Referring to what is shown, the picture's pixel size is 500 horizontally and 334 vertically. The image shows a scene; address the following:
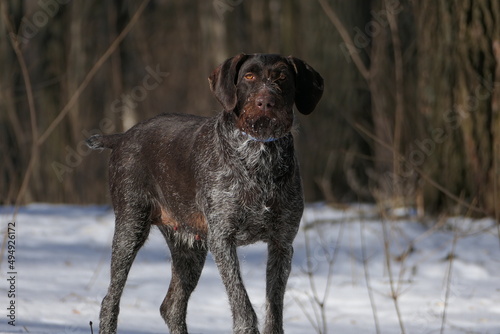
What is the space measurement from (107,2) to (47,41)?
2135 millimetres

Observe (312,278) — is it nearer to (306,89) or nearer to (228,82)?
(306,89)

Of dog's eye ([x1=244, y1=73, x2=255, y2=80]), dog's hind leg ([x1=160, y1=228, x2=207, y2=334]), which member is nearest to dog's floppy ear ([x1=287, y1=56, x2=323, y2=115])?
dog's eye ([x1=244, y1=73, x2=255, y2=80])

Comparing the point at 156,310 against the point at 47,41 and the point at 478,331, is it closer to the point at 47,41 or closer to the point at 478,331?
the point at 478,331

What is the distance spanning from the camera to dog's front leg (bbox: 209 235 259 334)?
176 inches

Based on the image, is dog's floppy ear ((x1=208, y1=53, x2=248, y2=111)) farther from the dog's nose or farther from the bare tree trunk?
the bare tree trunk

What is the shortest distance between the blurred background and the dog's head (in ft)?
2.96

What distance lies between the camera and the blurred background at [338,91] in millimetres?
8125

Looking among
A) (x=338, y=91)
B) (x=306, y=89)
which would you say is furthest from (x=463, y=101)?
(x=306, y=89)

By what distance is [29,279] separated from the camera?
688 cm

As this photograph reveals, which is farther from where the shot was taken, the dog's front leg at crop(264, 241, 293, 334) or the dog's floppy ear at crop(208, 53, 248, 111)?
the dog's front leg at crop(264, 241, 293, 334)

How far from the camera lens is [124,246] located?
17.5ft

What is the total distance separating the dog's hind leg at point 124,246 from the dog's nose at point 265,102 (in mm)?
1400

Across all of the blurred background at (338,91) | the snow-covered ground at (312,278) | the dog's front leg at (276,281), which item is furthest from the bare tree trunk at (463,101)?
the dog's front leg at (276,281)

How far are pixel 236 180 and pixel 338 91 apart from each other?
272 inches
